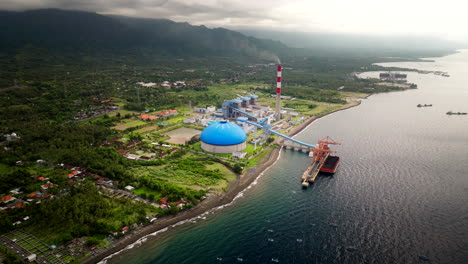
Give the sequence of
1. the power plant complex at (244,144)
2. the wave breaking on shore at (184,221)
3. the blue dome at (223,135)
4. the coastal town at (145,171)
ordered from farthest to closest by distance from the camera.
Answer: the blue dome at (223,135) → the power plant complex at (244,144) → the coastal town at (145,171) → the wave breaking on shore at (184,221)

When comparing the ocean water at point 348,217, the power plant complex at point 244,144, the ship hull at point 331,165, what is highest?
the power plant complex at point 244,144

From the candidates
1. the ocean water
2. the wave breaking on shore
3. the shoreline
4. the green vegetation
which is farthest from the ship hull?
the wave breaking on shore

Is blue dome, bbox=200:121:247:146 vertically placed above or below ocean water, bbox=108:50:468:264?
above

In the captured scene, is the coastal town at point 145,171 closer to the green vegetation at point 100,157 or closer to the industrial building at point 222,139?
the green vegetation at point 100,157

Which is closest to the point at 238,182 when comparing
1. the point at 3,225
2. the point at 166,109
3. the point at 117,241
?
the point at 117,241

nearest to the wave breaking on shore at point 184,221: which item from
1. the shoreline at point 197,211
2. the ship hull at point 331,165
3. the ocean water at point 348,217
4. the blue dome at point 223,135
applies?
the shoreline at point 197,211

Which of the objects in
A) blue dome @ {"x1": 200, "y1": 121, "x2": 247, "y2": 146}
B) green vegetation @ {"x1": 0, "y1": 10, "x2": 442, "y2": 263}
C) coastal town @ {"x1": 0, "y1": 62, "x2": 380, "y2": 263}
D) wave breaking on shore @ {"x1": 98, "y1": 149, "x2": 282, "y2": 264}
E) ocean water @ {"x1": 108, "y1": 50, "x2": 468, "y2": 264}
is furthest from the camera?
blue dome @ {"x1": 200, "y1": 121, "x2": 247, "y2": 146}

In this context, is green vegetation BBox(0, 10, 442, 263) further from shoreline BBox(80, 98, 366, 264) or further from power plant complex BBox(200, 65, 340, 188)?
power plant complex BBox(200, 65, 340, 188)

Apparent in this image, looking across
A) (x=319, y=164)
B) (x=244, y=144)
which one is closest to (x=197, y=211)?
(x=244, y=144)
